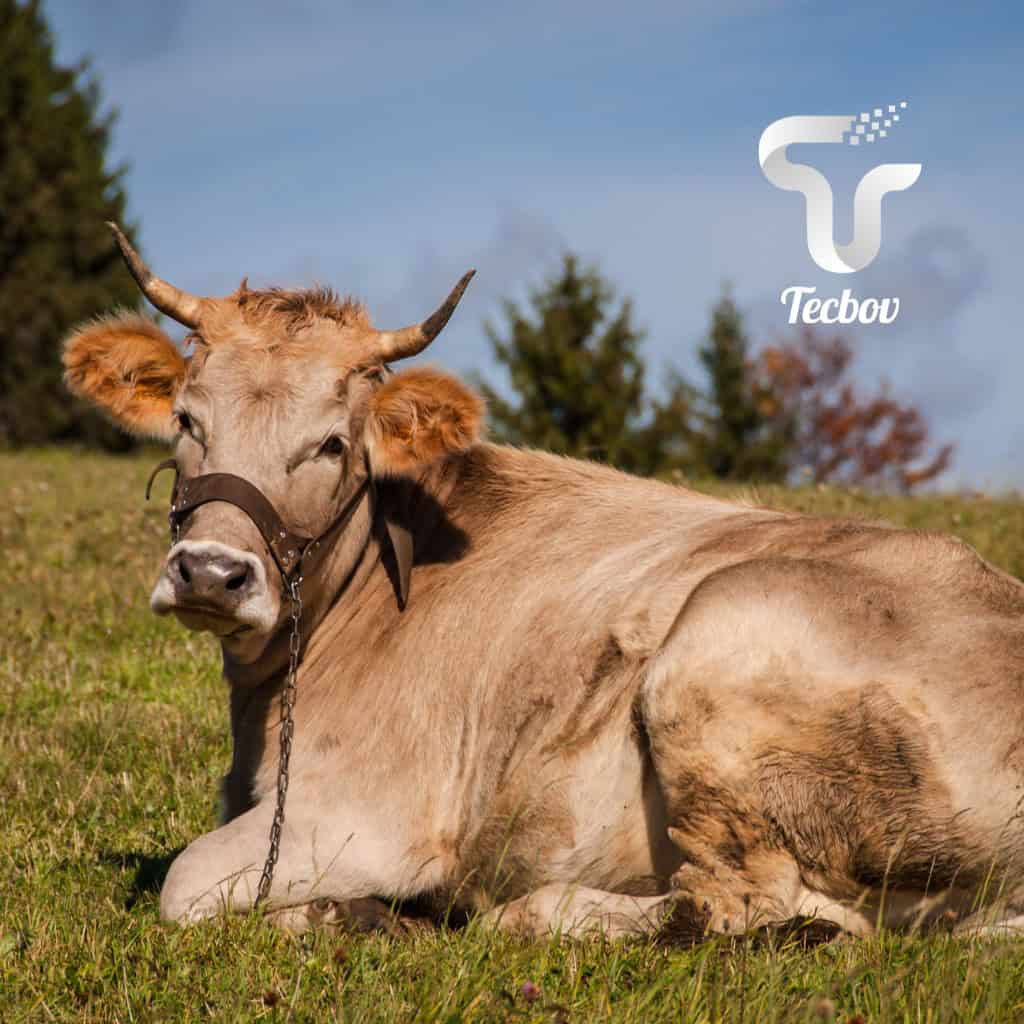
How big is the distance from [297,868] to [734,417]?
153ft

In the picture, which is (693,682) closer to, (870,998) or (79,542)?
(870,998)

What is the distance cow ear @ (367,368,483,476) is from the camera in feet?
18.9

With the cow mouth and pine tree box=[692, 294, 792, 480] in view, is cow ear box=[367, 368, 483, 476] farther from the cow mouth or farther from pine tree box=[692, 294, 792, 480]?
pine tree box=[692, 294, 792, 480]

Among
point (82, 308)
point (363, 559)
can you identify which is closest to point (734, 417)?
point (82, 308)

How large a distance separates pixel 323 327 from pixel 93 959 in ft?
9.01

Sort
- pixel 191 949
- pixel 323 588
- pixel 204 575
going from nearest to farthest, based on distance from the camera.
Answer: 1. pixel 191 949
2. pixel 204 575
3. pixel 323 588

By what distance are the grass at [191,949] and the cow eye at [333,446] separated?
1.84m

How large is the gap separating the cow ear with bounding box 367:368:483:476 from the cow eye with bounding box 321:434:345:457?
0.20m

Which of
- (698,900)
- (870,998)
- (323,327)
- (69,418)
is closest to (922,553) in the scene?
(698,900)

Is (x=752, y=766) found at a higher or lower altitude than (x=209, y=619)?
lower

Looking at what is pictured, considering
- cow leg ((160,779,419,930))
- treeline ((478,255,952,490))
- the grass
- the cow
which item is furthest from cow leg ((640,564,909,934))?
treeline ((478,255,952,490))

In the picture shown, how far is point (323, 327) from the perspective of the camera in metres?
5.85

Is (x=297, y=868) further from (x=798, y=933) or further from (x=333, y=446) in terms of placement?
(x=798, y=933)

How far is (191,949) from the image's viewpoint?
14.2 ft
